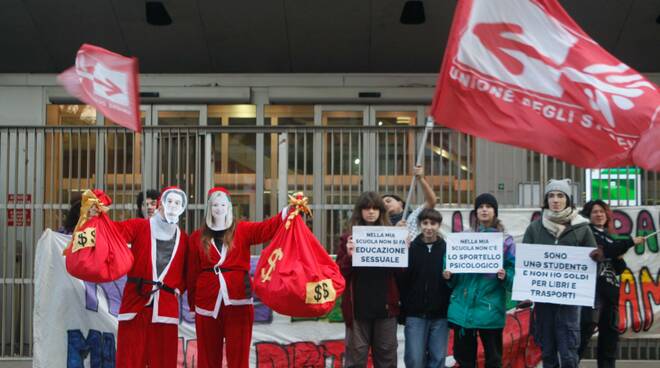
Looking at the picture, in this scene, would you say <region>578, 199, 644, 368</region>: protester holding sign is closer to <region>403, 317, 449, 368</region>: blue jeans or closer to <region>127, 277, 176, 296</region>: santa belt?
<region>403, 317, 449, 368</region>: blue jeans

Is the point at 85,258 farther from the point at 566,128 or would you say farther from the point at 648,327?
Result: the point at 648,327

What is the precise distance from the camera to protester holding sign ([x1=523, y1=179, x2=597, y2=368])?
708 cm

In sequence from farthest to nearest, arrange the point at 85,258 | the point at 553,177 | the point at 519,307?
the point at 553,177 → the point at 519,307 → the point at 85,258

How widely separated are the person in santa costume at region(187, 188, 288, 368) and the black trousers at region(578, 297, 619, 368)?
2913 mm

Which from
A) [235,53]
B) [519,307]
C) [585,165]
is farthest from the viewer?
[235,53]

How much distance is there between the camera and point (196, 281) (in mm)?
6934

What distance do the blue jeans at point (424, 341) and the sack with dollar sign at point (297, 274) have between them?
85 cm

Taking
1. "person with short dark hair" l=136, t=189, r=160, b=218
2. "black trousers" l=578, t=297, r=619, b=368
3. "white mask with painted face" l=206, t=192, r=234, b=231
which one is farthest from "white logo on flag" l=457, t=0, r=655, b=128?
"person with short dark hair" l=136, t=189, r=160, b=218

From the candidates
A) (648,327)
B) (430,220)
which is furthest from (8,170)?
(648,327)

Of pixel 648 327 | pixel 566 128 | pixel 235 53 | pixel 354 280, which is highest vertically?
pixel 235 53

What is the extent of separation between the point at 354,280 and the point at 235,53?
17.4 feet

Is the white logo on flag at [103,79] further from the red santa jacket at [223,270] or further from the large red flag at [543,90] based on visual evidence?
the large red flag at [543,90]

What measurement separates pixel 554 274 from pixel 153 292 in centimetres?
331

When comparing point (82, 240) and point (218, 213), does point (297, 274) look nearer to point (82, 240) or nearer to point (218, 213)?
point (218, 213)
